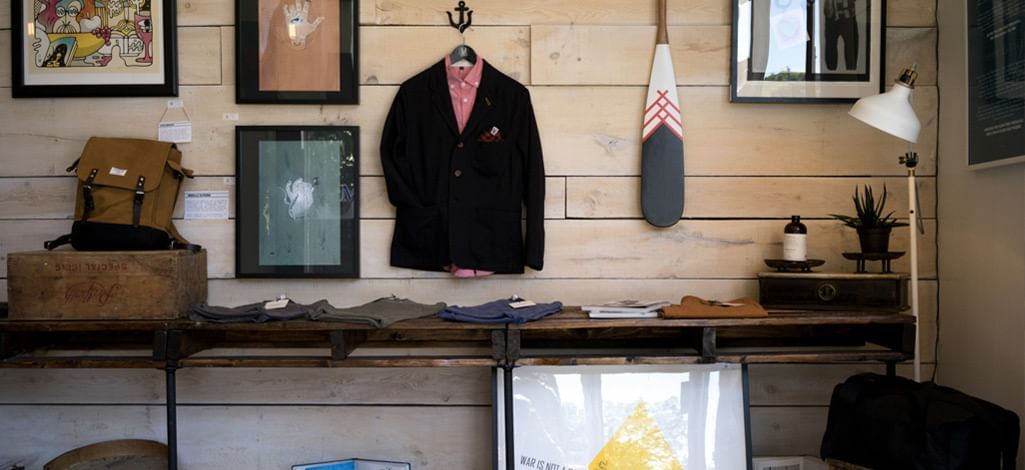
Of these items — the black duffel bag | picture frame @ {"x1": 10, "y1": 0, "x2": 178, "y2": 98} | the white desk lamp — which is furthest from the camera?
picture frame @ {"x1": 10, "y1": 0, "x2": 178, "y2": 98}

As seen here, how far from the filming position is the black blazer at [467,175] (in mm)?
2322

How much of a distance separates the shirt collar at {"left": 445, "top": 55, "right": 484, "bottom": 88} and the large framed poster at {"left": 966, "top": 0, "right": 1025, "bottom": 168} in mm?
1536

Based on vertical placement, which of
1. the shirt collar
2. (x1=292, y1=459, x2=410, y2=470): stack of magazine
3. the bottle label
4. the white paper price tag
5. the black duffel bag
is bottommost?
(x1=292, y1=459, x2=410, y2=470): stack of magazine

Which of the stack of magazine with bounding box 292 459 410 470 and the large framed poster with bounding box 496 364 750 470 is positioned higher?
the large framed poster with bounding box 496 364 750 470

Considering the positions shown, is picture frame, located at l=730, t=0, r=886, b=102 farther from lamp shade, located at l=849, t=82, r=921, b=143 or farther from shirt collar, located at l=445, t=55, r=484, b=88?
shirt collar, located at l=445, t=55, r=484, b=88

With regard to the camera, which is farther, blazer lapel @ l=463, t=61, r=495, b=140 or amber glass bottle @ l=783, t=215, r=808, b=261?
blazer lapel @ l=463, t=61, r=495, b=140

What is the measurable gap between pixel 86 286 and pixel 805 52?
2456mm

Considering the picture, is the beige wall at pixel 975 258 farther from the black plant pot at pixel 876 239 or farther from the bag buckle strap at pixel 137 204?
the bag buckle strap at pixel 137 204

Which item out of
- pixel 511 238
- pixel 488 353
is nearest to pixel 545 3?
pixel 511 238

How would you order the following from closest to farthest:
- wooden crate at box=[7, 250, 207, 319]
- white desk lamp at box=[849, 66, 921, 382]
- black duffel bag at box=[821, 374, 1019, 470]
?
black duffel bag at box=[821, 374, 1019, 470] → white desk lamp at box=[849, 66, 921, 382] → wooden crate at box=[7, 250, 207, 319]

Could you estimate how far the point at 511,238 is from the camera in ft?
7.68

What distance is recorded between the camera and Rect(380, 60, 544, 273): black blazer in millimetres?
2322

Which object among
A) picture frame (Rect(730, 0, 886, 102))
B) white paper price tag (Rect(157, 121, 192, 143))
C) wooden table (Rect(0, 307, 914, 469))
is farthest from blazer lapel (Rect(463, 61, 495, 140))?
white paper price tag (Rect(157, 121, 192, 143))

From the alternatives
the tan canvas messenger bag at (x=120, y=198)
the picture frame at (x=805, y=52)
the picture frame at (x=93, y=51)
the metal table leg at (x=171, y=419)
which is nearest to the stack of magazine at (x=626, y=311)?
the picture frame at (x=805, y=52)
